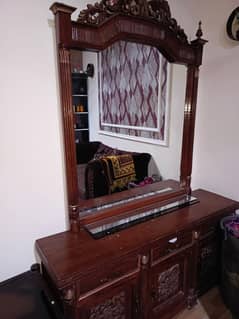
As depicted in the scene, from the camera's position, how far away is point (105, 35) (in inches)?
47.2

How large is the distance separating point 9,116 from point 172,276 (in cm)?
132

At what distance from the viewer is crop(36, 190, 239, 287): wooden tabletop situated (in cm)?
102

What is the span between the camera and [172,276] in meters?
1.43

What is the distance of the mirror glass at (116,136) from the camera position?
1.28 meters

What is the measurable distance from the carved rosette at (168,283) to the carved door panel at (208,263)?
0.22 metres

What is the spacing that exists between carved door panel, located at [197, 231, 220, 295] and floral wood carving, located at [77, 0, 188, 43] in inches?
56.3

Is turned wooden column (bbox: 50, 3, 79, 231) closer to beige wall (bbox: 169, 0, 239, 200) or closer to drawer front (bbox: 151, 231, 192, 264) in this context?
drawer front (bbox: 151, 231, 192, 264)

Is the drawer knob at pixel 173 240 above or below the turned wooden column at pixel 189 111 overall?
below

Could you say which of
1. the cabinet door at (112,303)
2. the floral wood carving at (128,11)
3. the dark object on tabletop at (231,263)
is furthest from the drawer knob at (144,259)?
the floral wood carving at (128,11)

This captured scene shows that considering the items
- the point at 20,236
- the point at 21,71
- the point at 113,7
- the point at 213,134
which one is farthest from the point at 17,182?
the point at 213,134

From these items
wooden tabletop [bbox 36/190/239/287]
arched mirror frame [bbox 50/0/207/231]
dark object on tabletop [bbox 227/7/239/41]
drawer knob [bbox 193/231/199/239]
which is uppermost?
dark object on tabletop [bbox 227/7/239/41]

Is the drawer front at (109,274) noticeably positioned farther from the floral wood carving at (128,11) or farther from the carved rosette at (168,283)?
the floral wood carving at (128,11)

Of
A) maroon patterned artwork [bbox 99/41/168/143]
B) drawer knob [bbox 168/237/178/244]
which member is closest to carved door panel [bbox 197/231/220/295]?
drawer knob [bbox 168/237/178/244]

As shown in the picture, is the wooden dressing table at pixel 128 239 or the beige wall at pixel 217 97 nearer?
the wooden dressing table at pixel 128 239
